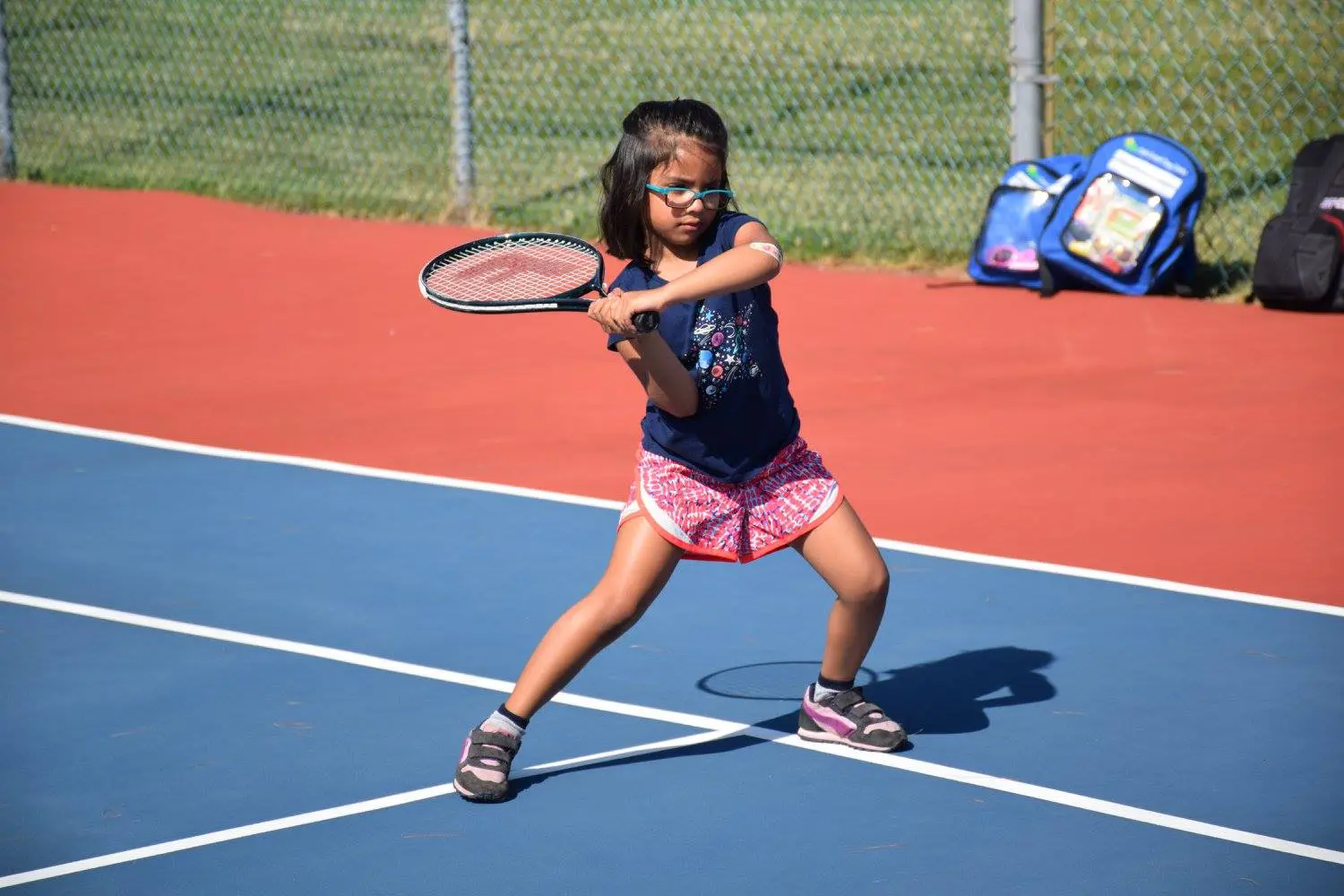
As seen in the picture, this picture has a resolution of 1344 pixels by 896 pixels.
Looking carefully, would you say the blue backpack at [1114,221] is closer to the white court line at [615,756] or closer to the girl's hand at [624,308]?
the white court line at [615,756]

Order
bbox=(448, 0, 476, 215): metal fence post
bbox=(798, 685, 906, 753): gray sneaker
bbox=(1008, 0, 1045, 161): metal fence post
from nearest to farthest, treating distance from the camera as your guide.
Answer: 1. bbox=(798, 685, 906, 753): gray sneaker
2. bbox=(1008, 0, 1045, 161): metal fence post
3. bbox=(448, 0, 476, 215): metal fence post

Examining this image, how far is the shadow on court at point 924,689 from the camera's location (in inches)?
186

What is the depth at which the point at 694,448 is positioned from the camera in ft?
14.3

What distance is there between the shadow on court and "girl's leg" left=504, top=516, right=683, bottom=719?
27 cm

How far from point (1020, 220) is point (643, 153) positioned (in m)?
6.62

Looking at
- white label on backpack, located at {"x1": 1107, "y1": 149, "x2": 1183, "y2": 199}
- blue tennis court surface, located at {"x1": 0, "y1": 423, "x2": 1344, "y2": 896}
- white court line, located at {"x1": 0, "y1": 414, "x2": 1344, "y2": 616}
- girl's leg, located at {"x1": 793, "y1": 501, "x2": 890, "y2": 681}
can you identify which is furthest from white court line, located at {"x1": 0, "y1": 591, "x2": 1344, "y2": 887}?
white label on backpack, located at {"x1": 1107, "y1": 149, "x2": 1183, "y2": 199}

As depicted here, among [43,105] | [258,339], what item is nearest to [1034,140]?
[258,339]

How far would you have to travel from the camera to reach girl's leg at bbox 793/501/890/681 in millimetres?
4402

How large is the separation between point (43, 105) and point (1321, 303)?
37.9 feet

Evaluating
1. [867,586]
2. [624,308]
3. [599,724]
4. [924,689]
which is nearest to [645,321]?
[624,308]

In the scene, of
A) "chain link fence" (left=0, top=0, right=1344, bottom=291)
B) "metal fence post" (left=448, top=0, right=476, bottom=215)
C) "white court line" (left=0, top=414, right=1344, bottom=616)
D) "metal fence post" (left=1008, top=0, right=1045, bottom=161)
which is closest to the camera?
"white court line" (left=0, top=414, right=1344, bottom=616)

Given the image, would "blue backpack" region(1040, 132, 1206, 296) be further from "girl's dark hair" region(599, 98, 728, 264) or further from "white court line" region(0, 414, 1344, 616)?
"girl's dark hair" region(599, 98, 728, 264)

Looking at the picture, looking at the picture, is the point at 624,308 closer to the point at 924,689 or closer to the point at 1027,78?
the point at 924,689

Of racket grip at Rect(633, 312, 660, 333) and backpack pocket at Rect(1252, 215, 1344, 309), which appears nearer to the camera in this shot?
racket grip at Rect(633, 312, 660, 333)
